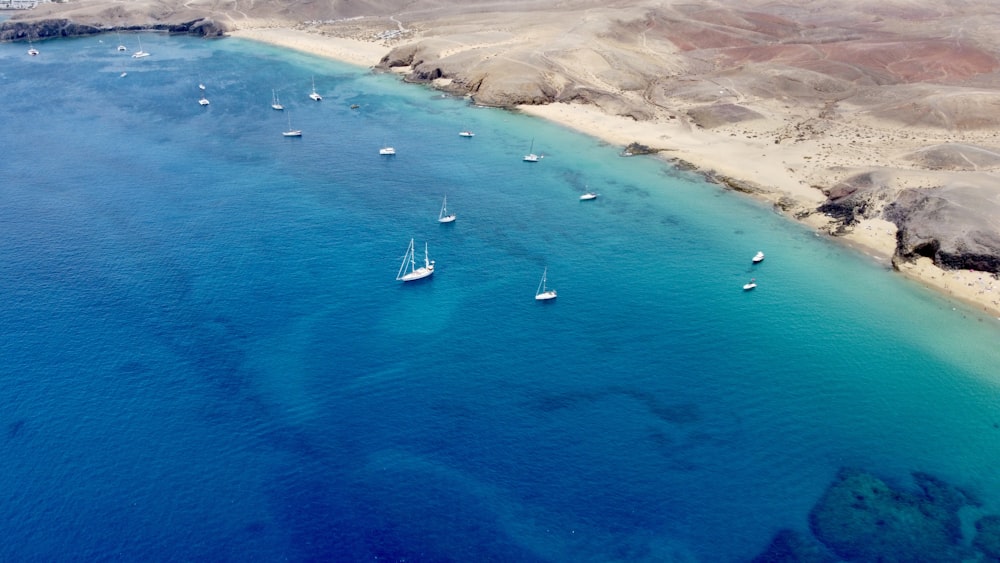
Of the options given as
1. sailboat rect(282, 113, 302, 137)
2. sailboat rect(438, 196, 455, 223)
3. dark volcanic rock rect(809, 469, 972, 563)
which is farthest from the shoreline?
sailboat rect(282, 113, 302, 137)

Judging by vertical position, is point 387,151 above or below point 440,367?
above

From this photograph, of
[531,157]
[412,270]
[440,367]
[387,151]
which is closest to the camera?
[440,367]

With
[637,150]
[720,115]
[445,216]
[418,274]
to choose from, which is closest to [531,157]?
[637,150]

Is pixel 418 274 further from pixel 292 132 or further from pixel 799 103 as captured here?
pixel 799 103

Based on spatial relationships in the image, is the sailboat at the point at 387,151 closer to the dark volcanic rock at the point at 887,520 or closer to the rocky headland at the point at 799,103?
the rocky headland at the point at 799,103

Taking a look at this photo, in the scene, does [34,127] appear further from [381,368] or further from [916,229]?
[916,229]
